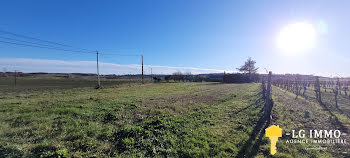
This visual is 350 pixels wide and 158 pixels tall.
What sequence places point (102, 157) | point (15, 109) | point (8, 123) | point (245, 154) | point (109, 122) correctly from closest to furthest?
point (102, 157)
point (245, 154)
point (8, 123)
point (109, 122)
point (15, 109)

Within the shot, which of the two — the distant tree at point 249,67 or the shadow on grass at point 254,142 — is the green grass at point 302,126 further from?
the distant tree at point 249,67

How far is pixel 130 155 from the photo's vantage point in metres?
3.29

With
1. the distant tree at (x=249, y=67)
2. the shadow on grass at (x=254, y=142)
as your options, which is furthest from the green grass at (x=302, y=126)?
the distant tree at (x=249, y=67)

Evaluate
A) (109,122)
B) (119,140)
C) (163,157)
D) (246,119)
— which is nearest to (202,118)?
(246,119)

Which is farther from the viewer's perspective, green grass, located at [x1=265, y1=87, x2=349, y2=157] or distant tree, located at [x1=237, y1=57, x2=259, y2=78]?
distant tree, located at [x1=237, y1=57, x2=259, y2=78]

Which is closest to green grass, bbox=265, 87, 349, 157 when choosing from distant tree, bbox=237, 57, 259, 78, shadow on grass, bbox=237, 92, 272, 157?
shadow on grass, bbox=237, 92, 272, 157

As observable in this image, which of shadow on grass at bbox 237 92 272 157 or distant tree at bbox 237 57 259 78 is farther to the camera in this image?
distant tree at bbox 237 57 259 78

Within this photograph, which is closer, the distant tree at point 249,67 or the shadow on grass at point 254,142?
the shadow on grass at point 254,142

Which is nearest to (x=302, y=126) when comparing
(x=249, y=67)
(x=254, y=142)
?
(x=254, y=142)

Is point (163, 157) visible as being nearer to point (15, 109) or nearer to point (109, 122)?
point (109, 122)

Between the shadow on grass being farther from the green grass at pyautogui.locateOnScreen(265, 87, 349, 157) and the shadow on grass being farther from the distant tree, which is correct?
the distant tree

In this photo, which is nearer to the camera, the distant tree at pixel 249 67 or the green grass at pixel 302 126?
the green grass at pixel 302 126

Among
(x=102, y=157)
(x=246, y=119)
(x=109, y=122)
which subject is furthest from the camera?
(x=246, y=119)

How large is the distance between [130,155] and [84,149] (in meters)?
1.39
